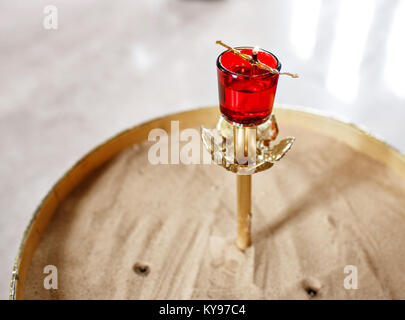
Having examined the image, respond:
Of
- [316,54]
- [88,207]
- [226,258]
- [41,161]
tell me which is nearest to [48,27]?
[41,161]

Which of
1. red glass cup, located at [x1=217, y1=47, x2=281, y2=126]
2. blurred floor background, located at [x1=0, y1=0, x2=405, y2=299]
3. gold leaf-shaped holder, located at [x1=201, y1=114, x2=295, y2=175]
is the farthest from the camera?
blurred floor background, located at [x1=0, y1=0, x2=405, y2=299]

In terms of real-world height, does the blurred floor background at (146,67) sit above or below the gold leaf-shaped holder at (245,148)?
below

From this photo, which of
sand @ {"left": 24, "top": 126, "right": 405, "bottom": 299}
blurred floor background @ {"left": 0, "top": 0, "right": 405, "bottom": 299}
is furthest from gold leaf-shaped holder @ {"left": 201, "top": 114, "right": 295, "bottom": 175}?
blurred floor background @ {"left": 0, "top": 0, "right": 405, "bottom": 299}

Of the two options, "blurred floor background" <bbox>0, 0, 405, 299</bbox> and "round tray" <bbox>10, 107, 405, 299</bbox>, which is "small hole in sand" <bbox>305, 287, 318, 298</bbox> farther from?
"blurred floor background" <bbox>0, 0, 405, 299</bbox>

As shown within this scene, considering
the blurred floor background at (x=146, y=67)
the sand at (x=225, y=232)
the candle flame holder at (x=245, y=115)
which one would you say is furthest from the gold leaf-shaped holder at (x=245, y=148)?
the blurred floor background at (x=146, y=67)

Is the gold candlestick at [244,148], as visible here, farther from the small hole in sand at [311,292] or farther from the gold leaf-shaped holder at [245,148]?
the small hole in sand at [311,292]
